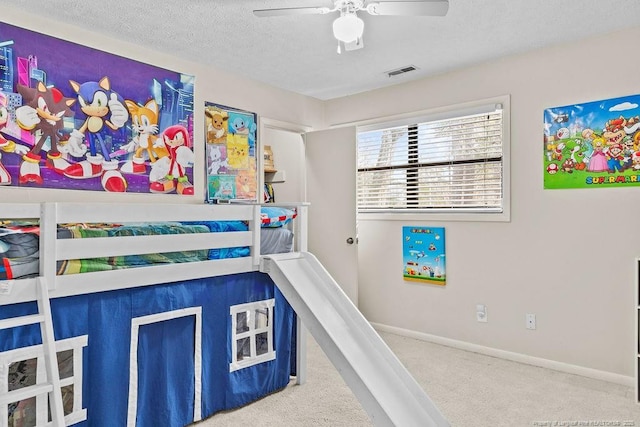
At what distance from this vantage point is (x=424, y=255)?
3.87 meters

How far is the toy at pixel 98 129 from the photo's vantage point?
9.29ft

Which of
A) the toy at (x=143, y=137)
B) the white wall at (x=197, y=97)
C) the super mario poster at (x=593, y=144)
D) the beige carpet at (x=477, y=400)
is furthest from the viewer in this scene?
the toy at (x=143, y=137)

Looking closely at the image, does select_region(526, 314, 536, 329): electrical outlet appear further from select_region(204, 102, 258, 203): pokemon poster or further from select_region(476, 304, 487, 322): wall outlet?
select_region(204, 102, 258, 203): pokemon poster

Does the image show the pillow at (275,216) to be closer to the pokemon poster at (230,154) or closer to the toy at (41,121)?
the pokemon poster at (230,154)

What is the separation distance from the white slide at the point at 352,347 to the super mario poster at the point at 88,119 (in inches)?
52.6

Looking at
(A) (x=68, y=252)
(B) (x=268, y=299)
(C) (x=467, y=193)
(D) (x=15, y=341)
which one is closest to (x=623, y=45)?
(C) (x=467, y=193)

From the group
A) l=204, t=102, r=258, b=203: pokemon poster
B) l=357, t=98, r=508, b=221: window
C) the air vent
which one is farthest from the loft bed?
the air vent

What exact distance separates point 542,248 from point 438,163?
114cm

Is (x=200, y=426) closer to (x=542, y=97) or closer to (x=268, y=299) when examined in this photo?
(x=268, y=299)

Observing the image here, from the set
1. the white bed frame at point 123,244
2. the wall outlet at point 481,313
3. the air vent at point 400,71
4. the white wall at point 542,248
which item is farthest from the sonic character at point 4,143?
the wall outlet at point 481,313

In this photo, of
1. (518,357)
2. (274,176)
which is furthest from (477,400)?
(274,176)

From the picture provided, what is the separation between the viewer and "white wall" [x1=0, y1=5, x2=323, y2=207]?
2646mm

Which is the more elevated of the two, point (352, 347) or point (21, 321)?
point (21, 321)

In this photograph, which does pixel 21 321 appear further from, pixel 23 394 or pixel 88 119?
pixel 88 119
